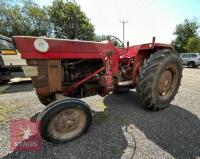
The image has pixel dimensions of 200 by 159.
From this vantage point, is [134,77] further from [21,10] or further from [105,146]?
[21,10]

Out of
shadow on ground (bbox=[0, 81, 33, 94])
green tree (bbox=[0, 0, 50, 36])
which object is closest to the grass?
shadow on ground (bbox=[0, 81, 33, 94])

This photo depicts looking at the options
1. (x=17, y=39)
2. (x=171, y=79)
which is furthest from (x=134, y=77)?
(x=17, y=39)

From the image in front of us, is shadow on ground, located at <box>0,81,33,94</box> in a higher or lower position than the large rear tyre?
lower

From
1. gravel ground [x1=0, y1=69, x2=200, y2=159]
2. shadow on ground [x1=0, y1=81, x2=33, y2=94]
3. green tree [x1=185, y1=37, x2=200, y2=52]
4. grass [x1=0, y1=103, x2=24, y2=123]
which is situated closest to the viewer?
gravel ground [x1=0, y1=69, x2=200, y2=159]

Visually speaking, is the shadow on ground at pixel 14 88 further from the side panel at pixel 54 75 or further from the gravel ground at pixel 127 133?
the side panel at pixel 54 75

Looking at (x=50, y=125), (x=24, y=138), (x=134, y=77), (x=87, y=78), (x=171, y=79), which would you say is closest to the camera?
(x=50, y=125)

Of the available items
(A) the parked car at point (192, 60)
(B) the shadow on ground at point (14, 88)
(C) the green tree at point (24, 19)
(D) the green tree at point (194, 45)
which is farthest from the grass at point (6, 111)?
(D) the green tree at point (194, 45)

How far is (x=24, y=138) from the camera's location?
2.90m

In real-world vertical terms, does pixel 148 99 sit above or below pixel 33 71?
below

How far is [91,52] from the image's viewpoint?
3436mm

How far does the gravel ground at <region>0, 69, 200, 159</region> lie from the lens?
248cm

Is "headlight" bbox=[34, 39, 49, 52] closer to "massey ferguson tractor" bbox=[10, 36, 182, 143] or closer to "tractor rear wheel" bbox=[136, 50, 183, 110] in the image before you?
"massey ferguson tractor" bbox=[10, 36, 182, 143]

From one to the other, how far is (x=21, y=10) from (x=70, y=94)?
Answer: 92.3 feet

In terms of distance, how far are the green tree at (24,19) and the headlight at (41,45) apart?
26.8 metres
